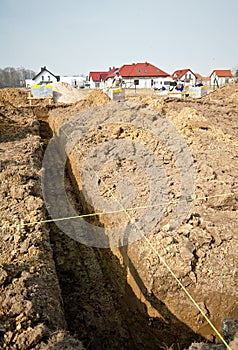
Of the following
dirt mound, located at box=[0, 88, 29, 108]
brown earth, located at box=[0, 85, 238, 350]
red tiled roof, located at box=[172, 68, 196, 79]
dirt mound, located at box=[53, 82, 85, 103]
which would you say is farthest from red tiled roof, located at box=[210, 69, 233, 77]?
brown earth, located at box=[0, 85, 238, 350]

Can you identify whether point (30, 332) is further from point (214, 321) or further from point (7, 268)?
point (214, 321)

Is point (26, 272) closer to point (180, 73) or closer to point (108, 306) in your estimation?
point (108, 306)

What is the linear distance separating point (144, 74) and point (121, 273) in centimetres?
4922

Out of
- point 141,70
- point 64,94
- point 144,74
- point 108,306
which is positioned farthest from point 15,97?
point 141,70

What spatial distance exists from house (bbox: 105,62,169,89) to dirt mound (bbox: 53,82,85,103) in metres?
29.2

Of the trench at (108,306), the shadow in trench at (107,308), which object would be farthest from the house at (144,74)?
the shadow in trench at (107,308)

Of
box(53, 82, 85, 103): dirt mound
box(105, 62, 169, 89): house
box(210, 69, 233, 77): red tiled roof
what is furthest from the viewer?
box(210, 69, 233, 77): red tiled roof

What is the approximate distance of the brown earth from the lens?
2.93m

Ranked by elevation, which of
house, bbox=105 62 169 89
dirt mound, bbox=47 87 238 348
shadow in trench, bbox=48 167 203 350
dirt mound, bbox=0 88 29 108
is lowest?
shadow in trench, bbox=48 167 203 350

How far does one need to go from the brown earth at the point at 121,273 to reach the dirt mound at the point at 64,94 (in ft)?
47.8

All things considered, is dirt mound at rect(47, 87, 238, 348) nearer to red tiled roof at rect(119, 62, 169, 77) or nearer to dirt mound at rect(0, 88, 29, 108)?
dirt mound at rect(0, 88, 29, 108)

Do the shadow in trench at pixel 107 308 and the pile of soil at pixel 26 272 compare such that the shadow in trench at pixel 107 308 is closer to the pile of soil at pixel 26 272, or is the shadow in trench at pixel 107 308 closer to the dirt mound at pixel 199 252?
the dirt mound at pixel 199 252

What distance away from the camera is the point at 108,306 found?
4.14 meters

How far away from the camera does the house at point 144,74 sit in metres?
49.2
